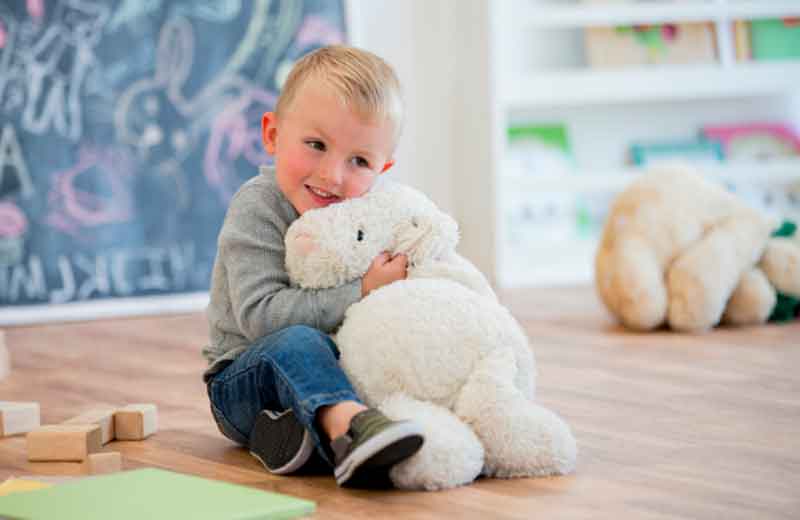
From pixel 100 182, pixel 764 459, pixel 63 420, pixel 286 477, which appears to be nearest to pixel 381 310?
pixel 286 477

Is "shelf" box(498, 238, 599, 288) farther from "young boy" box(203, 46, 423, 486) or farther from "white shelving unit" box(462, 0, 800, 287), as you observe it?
"young boy" box(203, 46, 423, 486)

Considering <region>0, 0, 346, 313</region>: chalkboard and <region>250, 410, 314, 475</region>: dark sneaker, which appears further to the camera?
<region>0, 0, 346, 313</region>: chalkboard

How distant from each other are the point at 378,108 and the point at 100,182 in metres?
1.75

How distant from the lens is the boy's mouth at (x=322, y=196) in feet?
4.80

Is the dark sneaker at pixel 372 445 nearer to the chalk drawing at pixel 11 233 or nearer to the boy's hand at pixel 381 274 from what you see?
the boy's hand at pixel 381 274

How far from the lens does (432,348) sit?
4.42 ft

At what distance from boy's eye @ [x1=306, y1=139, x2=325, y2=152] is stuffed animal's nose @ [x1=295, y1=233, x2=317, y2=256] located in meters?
0.11

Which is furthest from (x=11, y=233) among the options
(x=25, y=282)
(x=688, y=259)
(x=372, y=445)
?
(x=372, y=445)

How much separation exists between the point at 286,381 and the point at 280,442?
91mm

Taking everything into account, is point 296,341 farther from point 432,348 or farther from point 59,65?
point 59,65

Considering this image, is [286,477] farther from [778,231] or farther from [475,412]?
[778,231]

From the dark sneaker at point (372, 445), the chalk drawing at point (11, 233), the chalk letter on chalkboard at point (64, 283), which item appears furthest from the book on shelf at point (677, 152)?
the dark sneaker at point (372, 445)

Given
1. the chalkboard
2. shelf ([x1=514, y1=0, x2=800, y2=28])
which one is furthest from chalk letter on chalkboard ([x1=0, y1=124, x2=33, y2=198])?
shelf ([x1=514, y1=0, x2=800, y2=28])

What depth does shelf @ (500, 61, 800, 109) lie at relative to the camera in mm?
3410
